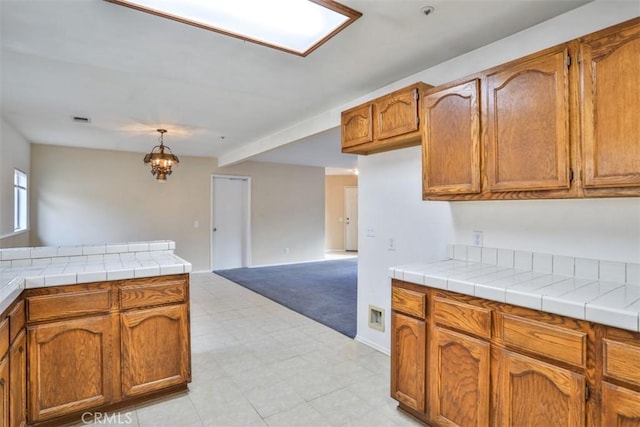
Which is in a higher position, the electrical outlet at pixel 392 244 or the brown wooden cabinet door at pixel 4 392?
the electrical outlet at pixel 392 244

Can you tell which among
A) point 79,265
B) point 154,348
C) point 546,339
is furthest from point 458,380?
point 79,265

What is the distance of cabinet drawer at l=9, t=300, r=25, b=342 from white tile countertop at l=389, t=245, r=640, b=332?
205cm

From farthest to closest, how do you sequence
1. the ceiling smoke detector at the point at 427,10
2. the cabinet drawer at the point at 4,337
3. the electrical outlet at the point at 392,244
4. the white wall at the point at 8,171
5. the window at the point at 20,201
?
the window at the point at 20,201 → the white wall at the point at 8,171 → the electrical outlet at the point at 392,244 → the ceiling smoke detector at the point at 427,10 → the cabinet drawer at the point at 4,337

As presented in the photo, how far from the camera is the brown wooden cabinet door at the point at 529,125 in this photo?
1676mm

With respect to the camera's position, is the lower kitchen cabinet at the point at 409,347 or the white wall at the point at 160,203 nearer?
the lower kitchen cabinet at the point at 409,347

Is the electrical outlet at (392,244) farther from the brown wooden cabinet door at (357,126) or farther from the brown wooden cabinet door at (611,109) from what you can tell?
the brown wooden cabinet door at (611,109)

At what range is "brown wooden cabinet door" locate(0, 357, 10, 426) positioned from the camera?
155 cm

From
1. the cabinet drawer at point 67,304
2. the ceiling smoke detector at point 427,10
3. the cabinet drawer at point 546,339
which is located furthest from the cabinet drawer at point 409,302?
the cabinet drawer at point 67,304

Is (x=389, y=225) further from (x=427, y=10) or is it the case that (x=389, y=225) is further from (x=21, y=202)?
(x=21, y=202)

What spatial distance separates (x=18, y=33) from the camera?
6.69 ft

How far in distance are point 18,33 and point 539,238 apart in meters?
3.35

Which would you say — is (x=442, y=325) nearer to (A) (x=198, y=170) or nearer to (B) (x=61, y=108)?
(B) (x=61, y=108)

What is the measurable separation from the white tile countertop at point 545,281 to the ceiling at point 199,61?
138 centimetres

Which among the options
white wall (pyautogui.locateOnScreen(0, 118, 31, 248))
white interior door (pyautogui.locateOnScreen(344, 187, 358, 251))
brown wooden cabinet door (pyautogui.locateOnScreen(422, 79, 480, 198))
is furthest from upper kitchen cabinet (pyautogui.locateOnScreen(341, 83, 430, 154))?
white interior door (pyautogui.locateOnScreen(344, 187, 358, 251))
